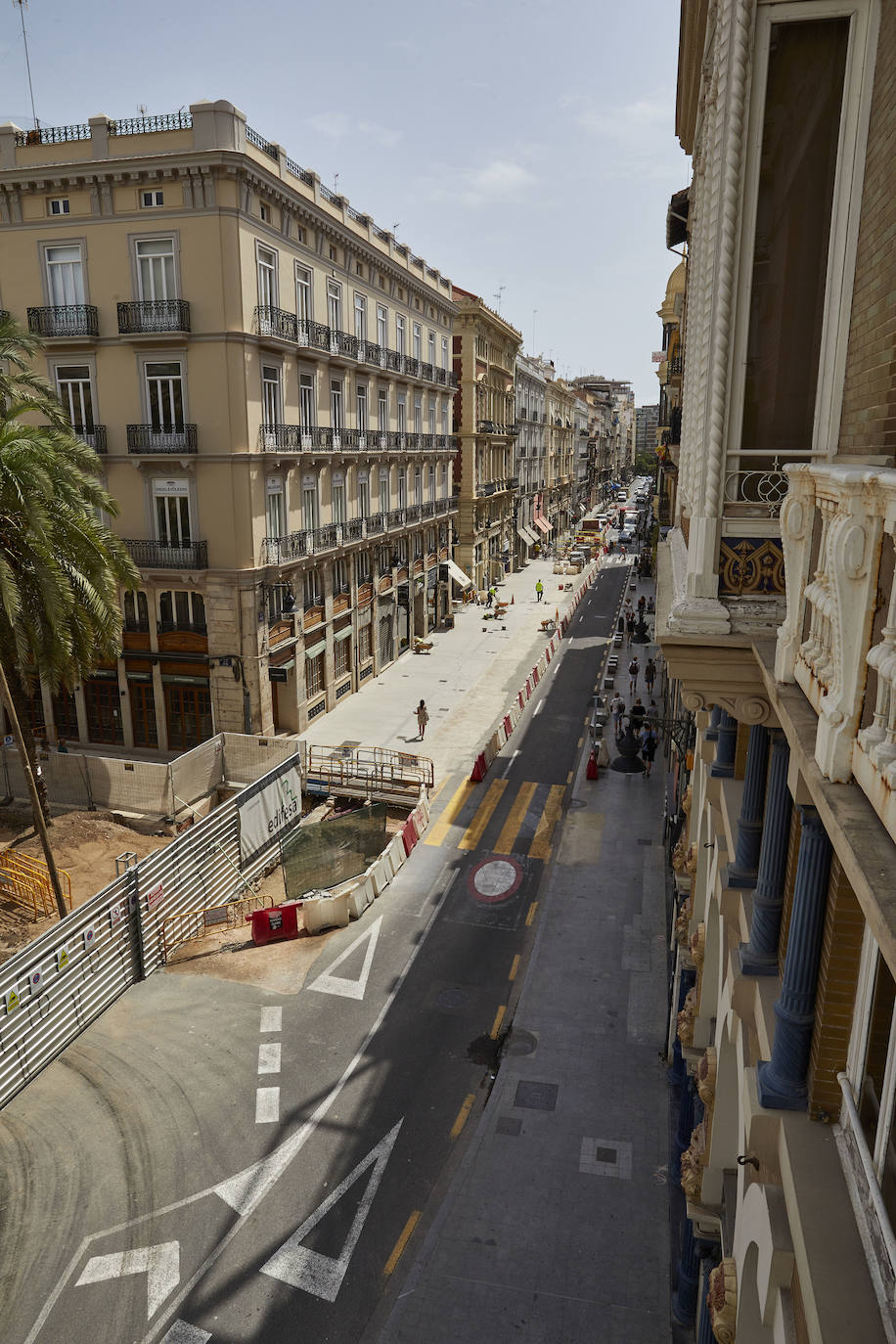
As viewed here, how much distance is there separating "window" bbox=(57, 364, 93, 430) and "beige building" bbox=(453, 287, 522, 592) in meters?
29.2

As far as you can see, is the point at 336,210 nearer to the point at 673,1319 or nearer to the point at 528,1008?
the point at 528,1008

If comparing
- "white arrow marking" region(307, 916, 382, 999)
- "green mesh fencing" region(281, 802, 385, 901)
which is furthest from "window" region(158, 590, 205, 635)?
"white arrow marking" region(307, 916, 382, 999)

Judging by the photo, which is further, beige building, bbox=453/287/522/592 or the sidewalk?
beige building, bbox=453/287/522/592

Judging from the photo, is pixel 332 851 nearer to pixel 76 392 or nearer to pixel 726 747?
pixel 726 747

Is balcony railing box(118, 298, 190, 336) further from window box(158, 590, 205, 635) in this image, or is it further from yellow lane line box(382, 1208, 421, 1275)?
yellow lane line box(382, 1208, 421, 1275)

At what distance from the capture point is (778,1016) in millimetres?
4785

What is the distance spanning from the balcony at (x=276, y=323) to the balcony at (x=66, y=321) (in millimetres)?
4957

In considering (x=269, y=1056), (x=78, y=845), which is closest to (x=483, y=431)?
(x=78, y=845)

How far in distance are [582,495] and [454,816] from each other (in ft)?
401

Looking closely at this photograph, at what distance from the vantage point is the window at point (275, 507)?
27562mm

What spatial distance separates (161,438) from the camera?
2612cm

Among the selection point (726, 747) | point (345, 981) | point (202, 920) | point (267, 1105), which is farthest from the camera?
point (202, 920)

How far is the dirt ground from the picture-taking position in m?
19.1

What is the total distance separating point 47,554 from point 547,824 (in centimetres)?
1392
